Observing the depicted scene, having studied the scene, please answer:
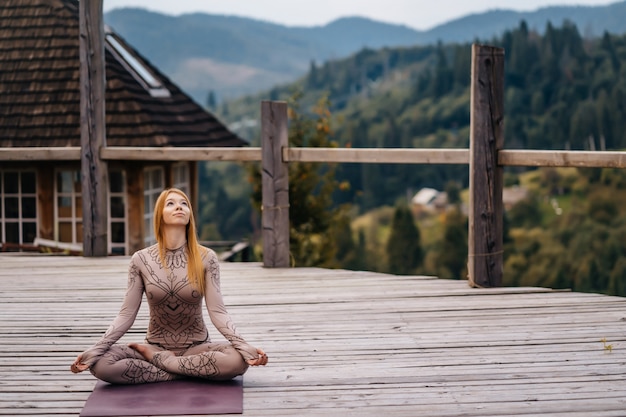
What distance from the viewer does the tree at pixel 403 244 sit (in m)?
74.6

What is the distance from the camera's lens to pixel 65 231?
563 inches

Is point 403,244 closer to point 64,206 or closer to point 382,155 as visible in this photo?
point 64,206

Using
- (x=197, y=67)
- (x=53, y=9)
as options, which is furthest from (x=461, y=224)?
(x=197, y=67)

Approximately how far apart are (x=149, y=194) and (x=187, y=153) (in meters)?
6.98

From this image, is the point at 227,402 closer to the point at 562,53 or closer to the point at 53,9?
the point at 53,9

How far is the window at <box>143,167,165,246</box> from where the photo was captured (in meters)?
14.6

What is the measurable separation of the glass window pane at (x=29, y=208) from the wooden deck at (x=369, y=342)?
22.7 ft

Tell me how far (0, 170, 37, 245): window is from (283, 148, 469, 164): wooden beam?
7939 mm

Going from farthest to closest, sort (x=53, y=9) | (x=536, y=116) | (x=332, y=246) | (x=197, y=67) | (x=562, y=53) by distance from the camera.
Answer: (x=197, y=67), (x=562, y=53), (x=536, y=116), (x=332, y=246), (x=53, y=9)

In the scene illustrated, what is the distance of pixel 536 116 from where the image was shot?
9631cm

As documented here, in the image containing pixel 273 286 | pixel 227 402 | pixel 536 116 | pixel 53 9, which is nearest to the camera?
pixel 227 402

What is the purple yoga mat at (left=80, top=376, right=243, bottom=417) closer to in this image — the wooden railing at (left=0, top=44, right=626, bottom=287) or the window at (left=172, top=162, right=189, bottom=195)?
the wooden railing at (left=0, top=44, right=626, bottom=287)

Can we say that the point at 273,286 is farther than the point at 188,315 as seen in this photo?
Yes

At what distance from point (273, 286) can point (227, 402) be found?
2878 mm
